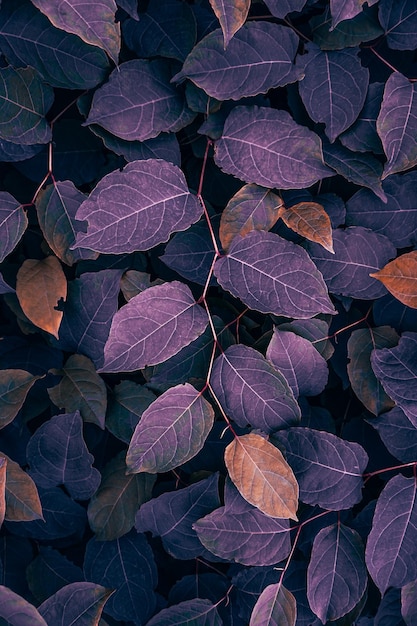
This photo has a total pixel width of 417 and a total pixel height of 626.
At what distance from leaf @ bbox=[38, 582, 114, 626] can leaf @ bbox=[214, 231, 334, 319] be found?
512 mm

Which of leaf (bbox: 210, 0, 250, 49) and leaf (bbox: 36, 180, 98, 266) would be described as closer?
leaf (bbox: 210, 0, 250, 49)

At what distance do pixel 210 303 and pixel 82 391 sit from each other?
10.6 inches

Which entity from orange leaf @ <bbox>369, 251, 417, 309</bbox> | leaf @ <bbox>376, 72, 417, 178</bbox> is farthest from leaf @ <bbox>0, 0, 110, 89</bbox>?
orange leaf @ <bbox>369, 251, 417, 309</bbox>

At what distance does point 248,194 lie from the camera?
3.41ft

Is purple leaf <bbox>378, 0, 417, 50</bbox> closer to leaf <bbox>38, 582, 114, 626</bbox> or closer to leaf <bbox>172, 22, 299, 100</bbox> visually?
leaf <bbox>172, 22, 299, 100</bbox>

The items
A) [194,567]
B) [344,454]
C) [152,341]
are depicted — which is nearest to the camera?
[152,341]

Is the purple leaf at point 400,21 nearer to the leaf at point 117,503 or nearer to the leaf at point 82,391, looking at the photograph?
the leaf at point 82,391

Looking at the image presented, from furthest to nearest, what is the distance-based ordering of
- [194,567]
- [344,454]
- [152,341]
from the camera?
[194,567] → [344,454] → [152,341]

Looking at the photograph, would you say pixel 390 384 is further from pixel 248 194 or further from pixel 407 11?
pixel 407 11

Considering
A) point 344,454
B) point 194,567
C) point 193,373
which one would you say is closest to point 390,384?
point 344,454

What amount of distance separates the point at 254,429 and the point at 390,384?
0.23 metres

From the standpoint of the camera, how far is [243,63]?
975 mm

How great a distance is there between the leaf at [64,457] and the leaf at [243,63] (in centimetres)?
56

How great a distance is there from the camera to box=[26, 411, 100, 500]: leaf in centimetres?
107
